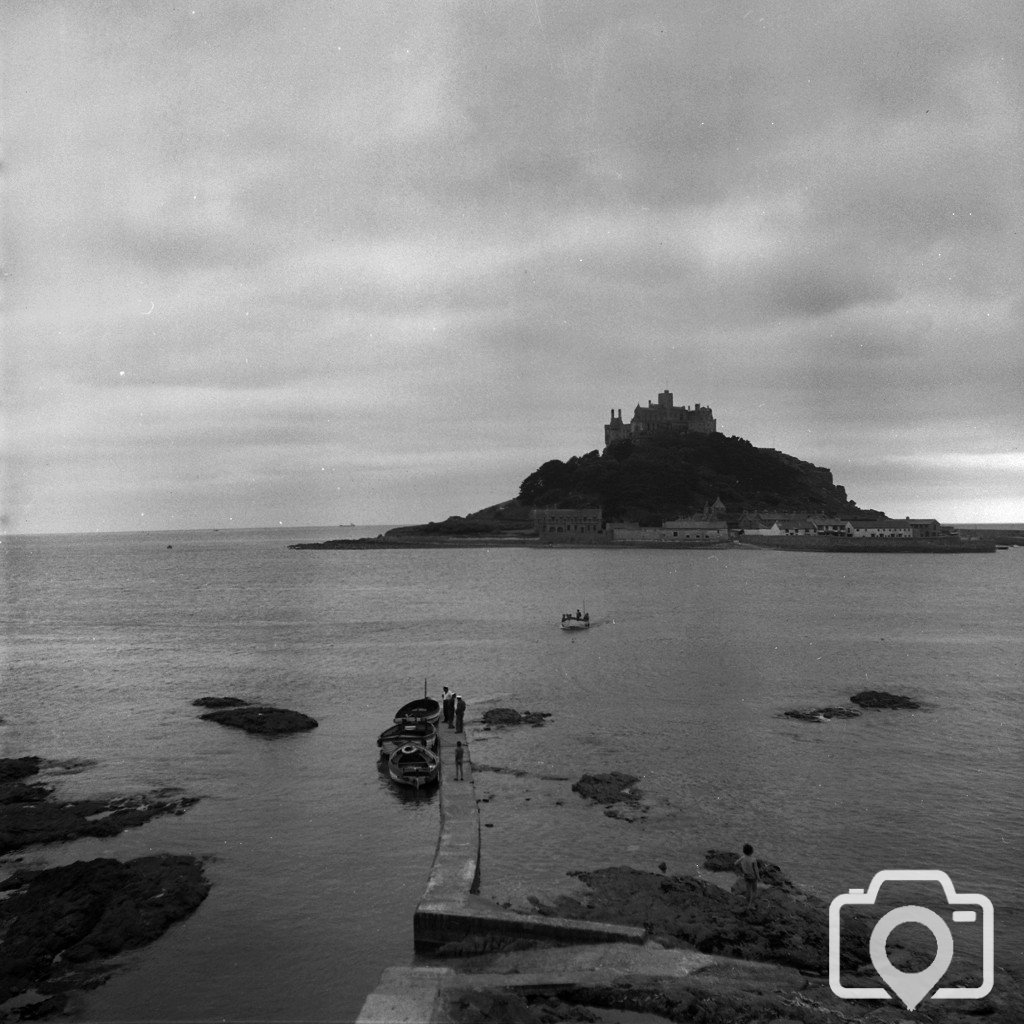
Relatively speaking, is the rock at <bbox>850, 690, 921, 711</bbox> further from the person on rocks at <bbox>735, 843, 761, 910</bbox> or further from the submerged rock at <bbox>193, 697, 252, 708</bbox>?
the submerged rock at <bbox>193, 697, 252, 708</bbox>

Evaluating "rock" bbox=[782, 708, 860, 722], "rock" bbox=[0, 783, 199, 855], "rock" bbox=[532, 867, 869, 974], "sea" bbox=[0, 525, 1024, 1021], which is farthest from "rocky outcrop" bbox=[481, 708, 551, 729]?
"rock" bbox=[532, 867, 869, 974]

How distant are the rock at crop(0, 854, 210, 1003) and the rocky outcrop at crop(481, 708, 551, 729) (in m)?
15.8

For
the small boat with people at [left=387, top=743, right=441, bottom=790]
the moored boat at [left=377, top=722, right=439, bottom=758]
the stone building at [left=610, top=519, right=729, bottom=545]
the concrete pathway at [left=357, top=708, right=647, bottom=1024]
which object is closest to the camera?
the concrete pathway at [left=357, top=708, right=647, bottom=1024]

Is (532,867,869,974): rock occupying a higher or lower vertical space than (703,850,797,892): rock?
higher

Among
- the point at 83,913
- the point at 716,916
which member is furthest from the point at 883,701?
the point at 83,913

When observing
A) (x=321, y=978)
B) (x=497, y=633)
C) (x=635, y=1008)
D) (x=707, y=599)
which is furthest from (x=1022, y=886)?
(x=707, y=599)

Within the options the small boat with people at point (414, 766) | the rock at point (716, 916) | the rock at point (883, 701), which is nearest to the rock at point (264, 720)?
the small boat with people at point (414, 766)

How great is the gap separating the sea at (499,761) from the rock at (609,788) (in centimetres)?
73

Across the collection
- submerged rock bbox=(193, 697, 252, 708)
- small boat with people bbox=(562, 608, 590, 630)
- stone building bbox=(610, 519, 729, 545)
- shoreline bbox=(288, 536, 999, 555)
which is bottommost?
submerged rock bbox=(193, 697, 252, 708)

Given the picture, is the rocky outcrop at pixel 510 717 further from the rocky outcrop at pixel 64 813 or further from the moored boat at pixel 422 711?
the rocky outcrop at pixel 64 813

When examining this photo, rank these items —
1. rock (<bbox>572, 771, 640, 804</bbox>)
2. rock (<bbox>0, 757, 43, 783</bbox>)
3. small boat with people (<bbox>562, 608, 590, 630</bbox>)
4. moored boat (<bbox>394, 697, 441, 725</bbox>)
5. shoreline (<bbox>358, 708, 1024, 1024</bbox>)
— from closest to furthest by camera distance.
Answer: shoreline (<bbox>358, 708, 1024, 1024</bbox>), rock (<bbox>572, 771, 640, 804</bbox>), rock (<bbox>0, 757, 43, 783</bbox>), moored boat (<bbox>394, 697, 441, 725</bbox>), small boat with people (<bbox>562, 608, 590, 630</bbox>)

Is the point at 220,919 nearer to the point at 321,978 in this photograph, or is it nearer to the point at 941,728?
the point at 321,978

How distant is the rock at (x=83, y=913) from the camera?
14.7 metres

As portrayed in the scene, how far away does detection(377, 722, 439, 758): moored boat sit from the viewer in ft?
93.9
